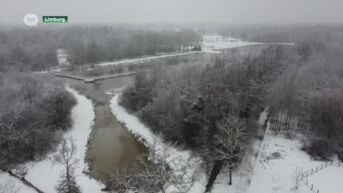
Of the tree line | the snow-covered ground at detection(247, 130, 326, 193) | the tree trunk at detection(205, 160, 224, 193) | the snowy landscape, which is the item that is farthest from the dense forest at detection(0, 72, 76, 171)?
the snow-covered ground at detection(247, 130, 326, 193)

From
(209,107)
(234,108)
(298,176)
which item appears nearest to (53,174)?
(209,107)

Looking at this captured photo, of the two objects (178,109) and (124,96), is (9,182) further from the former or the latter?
(124,96)

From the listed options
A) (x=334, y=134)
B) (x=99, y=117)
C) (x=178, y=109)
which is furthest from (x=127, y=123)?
(x=334, y=134)

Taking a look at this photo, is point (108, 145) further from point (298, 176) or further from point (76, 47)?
point (76, 47)

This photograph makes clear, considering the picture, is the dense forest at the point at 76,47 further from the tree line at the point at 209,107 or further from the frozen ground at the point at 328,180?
the frozen ground at the point at 328,180

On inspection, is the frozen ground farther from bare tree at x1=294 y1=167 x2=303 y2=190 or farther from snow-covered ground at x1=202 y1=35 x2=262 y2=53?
snow-covered ground at x1=202 y1=35 x2=262 y2=53
